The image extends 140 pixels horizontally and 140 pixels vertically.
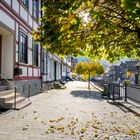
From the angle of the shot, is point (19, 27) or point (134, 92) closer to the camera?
point (19, 27)

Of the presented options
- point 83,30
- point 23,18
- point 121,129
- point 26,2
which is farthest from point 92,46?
point 26,2

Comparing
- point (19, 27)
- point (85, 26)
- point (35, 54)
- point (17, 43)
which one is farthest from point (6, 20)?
point (35, 54)

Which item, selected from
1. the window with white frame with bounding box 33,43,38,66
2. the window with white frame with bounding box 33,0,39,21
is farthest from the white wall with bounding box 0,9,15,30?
the window with white frame with bounding box 33,0,39,21

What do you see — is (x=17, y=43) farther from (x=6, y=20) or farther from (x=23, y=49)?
(x=6, y=20)

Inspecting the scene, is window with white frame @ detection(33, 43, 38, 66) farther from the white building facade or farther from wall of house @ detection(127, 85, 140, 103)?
wall of house @ detection(127, 85, 140, 103)

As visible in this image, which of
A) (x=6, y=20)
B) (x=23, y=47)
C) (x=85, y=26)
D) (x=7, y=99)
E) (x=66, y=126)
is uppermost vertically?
(x=6, y=20)

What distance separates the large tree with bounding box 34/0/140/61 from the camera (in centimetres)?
672

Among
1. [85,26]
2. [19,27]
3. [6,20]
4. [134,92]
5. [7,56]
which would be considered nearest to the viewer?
[85,26]

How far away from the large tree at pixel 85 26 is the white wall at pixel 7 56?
6459 millimetres

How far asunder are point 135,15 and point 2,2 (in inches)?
420

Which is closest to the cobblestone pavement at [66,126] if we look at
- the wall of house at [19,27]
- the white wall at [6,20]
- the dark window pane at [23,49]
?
the white wall at [6,20]

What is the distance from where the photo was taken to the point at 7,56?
16719 millimetres

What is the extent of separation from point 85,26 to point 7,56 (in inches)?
332

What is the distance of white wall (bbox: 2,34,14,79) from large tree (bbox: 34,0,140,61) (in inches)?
254
